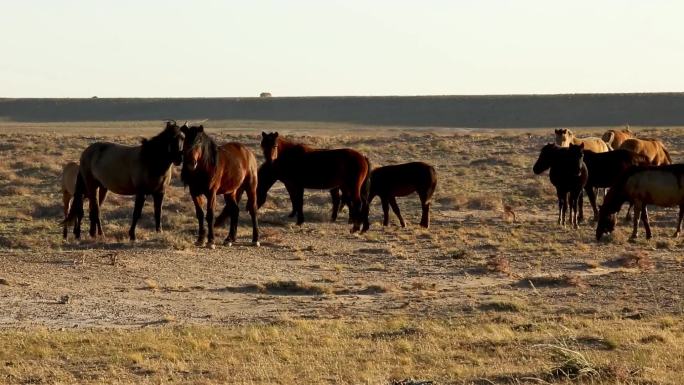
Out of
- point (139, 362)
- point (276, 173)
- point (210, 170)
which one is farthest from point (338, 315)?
point (276, 173)

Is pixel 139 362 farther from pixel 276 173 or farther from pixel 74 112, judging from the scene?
pixel 74 112

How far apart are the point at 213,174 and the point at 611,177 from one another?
969 cm

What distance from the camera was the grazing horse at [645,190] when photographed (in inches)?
886

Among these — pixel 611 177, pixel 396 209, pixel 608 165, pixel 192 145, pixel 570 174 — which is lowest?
pixel 396 209

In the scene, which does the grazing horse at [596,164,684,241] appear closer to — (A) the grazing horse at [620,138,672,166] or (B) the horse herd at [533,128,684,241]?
(B) the horse herd at [533,128,684,241]

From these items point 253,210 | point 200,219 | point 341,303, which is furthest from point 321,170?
point 341,303

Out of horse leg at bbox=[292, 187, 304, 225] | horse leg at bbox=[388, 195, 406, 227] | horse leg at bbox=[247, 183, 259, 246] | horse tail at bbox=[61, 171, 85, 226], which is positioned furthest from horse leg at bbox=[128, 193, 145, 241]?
horse leg at bbox=[388, 195, 406, 227]

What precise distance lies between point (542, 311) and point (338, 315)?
2546mm

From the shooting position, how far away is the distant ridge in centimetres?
11656

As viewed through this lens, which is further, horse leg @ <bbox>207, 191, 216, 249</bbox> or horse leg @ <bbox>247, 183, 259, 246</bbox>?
horse leg @ <bbox>247, 183, 259, 246</bbox>

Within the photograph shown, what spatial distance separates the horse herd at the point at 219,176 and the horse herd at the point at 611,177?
2882mm

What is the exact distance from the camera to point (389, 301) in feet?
52.6

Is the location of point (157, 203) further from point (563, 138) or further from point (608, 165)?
point (563, 138)

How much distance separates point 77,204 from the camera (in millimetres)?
22266
